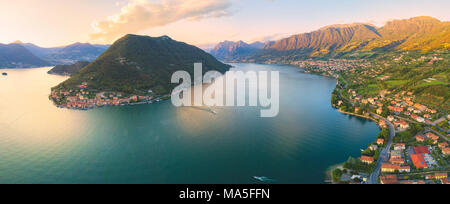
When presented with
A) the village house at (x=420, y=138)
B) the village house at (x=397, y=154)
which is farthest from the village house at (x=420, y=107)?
the village house at (x=397, y=154)

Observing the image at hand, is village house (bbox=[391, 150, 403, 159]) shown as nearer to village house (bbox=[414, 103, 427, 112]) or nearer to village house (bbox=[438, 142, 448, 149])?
village house (bbox=[438, 142, 448, 149])

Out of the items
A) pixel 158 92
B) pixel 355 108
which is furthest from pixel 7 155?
pixel 355 108

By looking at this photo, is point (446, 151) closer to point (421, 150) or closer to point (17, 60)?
point (421, 150)

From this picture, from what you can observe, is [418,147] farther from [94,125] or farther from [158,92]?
[158,92]

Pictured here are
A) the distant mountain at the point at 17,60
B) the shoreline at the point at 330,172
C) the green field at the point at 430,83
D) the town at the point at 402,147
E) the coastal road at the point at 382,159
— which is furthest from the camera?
the distant mountain at the point at 17,60

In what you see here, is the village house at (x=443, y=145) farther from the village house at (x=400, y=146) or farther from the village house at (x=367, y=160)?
the village house at (x=367, y=160)
